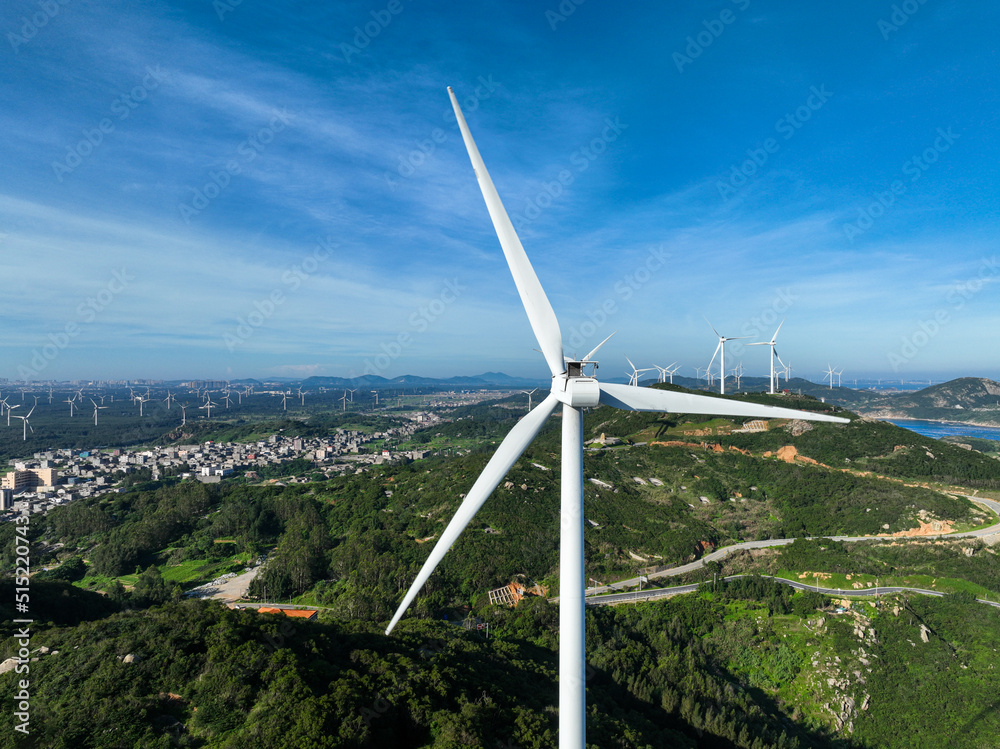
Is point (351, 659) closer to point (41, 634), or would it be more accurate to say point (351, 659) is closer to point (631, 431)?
point (41, 634)

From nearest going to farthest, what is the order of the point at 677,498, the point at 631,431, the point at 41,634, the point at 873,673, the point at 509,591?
1. the point at 41,634
2. the point at 873,673
3. the point at 509,591
4. the point at 677,498
5. the point at 631,431

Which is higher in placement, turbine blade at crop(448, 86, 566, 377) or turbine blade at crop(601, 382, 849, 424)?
turbine blade at crop(448, 86, 566, 377)

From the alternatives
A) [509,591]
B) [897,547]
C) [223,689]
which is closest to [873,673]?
[897,547]

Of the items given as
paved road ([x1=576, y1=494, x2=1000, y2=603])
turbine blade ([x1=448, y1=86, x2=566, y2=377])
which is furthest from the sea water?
turbine blade ([x1=448, y1=86, x2=566, y2=377])

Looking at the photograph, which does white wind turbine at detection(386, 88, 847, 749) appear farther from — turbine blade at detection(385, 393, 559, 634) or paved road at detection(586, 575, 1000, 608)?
paved road at detection(586, 575, 1000, 608)

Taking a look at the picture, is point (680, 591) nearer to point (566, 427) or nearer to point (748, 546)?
point (748, 546)

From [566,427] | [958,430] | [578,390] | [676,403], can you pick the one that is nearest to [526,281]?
[578,390]
